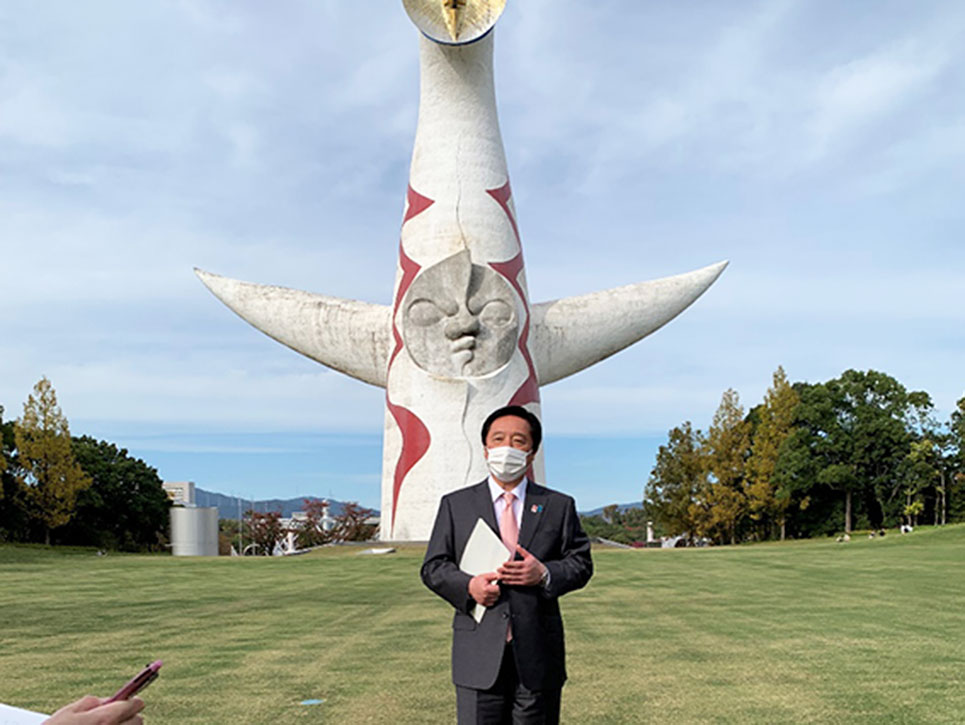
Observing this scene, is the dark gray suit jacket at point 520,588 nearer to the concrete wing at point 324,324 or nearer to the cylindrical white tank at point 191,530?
the concrete wing at point 324,324

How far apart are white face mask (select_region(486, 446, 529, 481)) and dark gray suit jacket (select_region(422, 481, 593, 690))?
0.32 feet

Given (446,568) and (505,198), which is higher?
(505,198)

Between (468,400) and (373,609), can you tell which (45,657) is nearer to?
(373,609)

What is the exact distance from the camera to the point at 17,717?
219 centimetres

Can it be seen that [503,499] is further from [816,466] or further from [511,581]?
[816,466]

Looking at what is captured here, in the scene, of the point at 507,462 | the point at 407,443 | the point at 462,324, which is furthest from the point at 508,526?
the point at 407,443

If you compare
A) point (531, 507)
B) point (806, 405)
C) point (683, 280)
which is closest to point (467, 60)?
point (683, 280)

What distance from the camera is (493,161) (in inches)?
898

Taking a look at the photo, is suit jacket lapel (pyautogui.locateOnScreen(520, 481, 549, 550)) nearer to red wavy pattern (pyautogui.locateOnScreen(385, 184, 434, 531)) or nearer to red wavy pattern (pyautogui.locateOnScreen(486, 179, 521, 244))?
red wavy pattern (pyautogui.locateOnScreen(385, 184, 434, 531))

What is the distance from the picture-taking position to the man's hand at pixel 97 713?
220 centimetres

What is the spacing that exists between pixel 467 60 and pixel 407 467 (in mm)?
9494

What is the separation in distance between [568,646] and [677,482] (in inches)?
1268

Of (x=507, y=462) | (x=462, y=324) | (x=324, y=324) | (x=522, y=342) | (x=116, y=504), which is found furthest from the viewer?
(x=116, y=504)

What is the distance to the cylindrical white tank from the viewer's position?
103 ft
